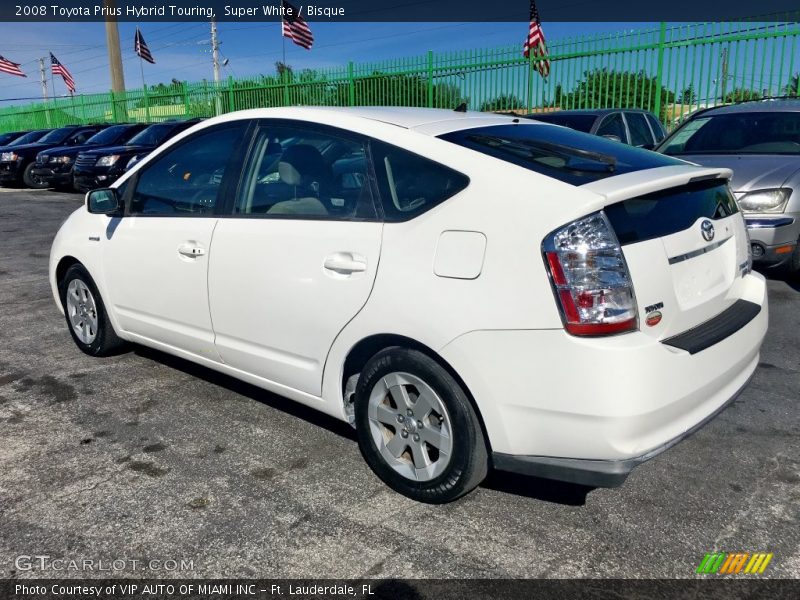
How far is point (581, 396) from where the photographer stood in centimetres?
244

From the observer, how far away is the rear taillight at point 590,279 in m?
2.43

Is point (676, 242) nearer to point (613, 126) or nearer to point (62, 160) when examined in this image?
point (613, 126)

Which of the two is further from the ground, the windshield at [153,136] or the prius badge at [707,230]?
the windshield at [153,136]

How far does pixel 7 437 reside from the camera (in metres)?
3.69

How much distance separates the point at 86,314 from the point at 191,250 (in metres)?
1.54

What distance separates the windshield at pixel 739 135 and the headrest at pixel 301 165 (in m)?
5.20

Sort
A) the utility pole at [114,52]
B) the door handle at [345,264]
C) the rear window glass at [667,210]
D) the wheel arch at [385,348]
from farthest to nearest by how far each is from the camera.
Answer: the utility pole at [114,52] < the door handle at [345,264] < the wheel arch at [385,348] < the rear window glass at [667,210]

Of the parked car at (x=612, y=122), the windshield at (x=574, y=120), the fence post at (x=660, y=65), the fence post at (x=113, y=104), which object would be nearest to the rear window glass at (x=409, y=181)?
the parked car at (x=612, y=122)

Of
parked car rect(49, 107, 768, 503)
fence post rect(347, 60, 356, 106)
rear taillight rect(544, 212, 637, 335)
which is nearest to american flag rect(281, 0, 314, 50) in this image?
fence post rect(347, 60, 356, 106)

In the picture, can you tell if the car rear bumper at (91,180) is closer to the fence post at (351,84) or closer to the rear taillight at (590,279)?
the fence post at (351,84)

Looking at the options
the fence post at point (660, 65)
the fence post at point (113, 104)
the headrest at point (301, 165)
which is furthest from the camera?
the fence post at point (113, 104)

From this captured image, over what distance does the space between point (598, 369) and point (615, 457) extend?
0.34 m

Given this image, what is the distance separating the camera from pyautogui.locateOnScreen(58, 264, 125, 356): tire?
4.67 m

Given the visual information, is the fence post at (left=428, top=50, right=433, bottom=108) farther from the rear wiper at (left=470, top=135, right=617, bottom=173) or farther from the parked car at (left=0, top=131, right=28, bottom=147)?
the parked car at (left=0, top=131, right=28, bottom=147)
